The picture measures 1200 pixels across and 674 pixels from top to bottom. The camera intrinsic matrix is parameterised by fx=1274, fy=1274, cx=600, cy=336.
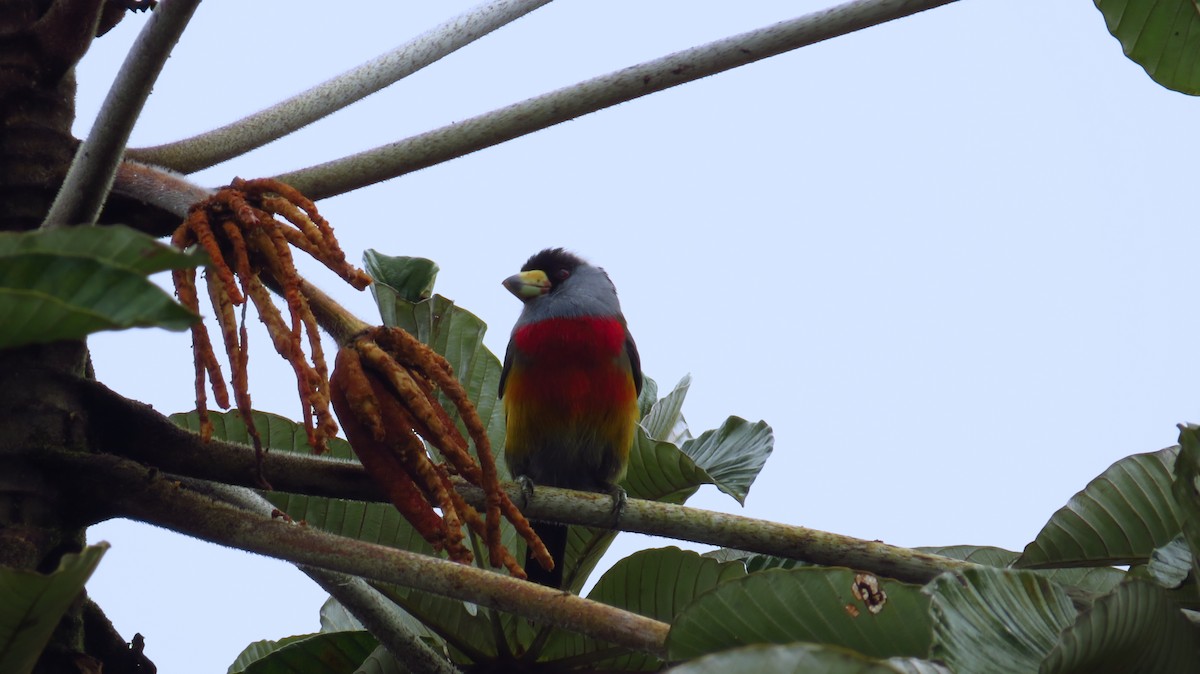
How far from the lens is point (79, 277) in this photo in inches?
37.1

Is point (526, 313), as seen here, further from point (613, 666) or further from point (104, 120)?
point (104, 120)

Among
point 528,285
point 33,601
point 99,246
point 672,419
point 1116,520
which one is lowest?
point 33,601

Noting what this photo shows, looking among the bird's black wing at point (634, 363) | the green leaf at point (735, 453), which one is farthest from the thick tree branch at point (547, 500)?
the bird's black wing at point (634, 363)

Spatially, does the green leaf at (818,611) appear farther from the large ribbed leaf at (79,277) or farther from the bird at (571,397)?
the bird at (571,397)

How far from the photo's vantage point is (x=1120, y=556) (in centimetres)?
181

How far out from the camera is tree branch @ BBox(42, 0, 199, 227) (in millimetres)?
1563

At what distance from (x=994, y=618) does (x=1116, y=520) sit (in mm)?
616

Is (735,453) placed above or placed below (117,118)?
below

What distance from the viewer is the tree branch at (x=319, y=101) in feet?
7.30

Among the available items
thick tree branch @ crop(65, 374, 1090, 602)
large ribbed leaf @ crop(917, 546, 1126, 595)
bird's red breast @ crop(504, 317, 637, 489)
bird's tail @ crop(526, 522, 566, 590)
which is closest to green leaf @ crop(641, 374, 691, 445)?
bird's tail @ crop(526, 522, 566, 590)

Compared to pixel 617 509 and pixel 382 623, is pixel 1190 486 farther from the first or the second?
pixel 382 623

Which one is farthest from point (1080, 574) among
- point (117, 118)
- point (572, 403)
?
point (572, 403)

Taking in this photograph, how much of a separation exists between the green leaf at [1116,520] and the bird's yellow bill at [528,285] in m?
2.31

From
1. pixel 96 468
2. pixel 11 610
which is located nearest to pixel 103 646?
pixel 96 468
